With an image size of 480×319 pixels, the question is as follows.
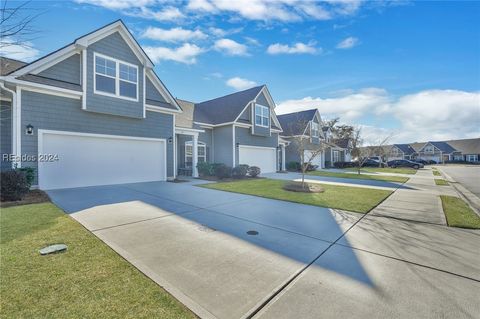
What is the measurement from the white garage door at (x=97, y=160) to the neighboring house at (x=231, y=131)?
3.17 meters

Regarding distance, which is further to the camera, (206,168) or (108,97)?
(206,168)

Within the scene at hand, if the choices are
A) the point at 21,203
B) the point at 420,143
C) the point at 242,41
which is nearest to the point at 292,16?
the point at 242,41

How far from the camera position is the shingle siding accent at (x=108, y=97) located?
10.4 metres

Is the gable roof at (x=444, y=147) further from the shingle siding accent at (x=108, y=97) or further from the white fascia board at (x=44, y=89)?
the white fascia board at (x=44, y=89)

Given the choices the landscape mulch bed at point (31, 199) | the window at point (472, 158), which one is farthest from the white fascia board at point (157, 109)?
the window at point (472, 158)

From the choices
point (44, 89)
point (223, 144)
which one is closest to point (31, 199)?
point (44, 89)

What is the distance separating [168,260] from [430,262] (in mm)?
4444

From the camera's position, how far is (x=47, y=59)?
9.58 m

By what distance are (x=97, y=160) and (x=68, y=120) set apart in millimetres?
Answer: 2174

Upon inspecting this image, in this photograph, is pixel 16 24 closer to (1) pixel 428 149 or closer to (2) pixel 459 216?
(2) pixel 459 216

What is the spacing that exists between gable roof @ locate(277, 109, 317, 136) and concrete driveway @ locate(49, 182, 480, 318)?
21.7 metres

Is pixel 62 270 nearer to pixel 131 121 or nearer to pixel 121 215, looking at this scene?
pixel 121 215

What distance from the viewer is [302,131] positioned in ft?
87.3

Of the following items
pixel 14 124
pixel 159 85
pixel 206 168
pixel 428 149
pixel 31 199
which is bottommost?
pixel 31 199
